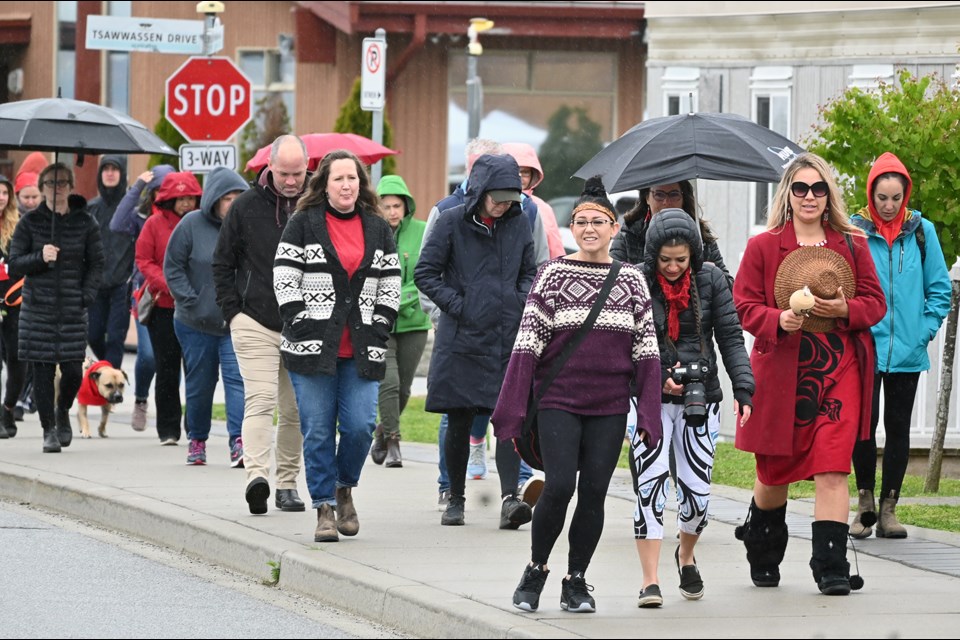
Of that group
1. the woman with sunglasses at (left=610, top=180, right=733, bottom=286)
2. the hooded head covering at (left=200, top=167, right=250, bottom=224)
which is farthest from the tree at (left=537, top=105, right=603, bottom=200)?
the woman with sunglasses at (left=610, top=180, right=733, bottom=286)

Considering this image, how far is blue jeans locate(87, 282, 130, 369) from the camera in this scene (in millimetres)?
15727

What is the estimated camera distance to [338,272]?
9.08 meters

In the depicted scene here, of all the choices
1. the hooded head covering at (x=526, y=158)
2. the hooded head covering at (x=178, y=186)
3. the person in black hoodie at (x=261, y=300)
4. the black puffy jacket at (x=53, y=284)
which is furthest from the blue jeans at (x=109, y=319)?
the hooded head covering at (x=526, y=158)

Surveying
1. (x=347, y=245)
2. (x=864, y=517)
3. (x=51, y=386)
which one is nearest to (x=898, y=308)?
(x=864, y=517)

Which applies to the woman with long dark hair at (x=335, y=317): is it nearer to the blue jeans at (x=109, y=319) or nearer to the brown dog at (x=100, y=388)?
the brown dog at (x=100, y=388)

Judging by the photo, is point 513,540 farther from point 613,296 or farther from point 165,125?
point 165,125

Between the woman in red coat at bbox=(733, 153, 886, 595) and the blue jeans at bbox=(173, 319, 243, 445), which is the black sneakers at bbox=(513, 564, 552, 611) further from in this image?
the blue jeans at bbox=(173, 319, 243, 445)

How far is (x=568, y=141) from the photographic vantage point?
30.5m

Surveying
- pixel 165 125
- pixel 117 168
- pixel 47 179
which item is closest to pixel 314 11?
pixel 165 125

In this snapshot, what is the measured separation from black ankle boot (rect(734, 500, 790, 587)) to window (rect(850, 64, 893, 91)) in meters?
8.00

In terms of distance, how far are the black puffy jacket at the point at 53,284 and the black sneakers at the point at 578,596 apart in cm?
685

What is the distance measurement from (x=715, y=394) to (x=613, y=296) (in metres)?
0.85

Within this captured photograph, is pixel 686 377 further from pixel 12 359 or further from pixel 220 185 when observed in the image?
pixel 12 359

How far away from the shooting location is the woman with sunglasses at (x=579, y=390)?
7.34m
